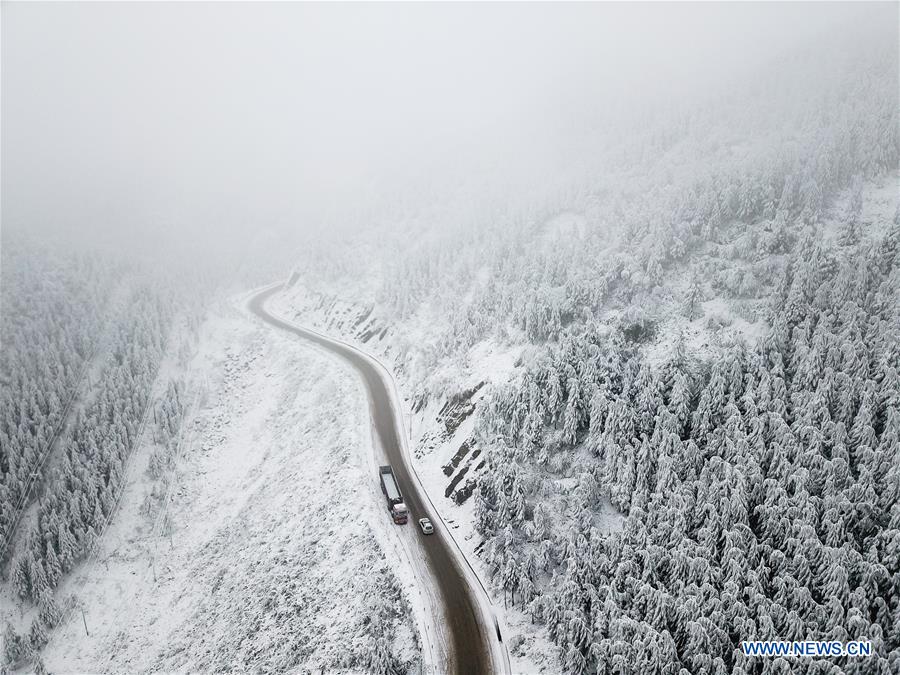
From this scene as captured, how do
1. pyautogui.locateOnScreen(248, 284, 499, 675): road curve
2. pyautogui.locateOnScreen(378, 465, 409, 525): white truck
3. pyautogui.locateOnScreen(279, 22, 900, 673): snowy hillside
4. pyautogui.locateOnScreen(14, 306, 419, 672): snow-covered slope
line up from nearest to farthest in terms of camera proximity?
pyautogui.locateOnScreen(279, 22, 900, 673): snowy hillside, pyautogui.locateOnScreen(248, 284, 499, 675): road curve, pyautogui.locateOnScreen(14, 306, 419, 672): snow-covered slope, pyautogui.locateOnScreen(378, 465, 409, 525): white truck

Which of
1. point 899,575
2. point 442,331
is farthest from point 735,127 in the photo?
point 899,575

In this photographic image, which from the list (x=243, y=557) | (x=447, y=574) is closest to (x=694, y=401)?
(x=447, y=574)

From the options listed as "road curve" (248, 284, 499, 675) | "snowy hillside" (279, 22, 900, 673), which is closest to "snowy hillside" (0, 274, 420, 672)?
"road curve" (248, 284, 499, 675)

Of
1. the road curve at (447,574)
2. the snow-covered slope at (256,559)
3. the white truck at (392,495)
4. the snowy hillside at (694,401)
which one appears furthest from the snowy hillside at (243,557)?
the snowy hillside at (694,401)

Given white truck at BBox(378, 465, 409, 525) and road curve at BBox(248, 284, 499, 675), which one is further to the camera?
white truck at BBox(378, 465, 409, 525)

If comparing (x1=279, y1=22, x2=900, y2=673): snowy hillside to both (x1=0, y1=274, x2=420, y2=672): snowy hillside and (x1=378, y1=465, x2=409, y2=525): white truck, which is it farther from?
(x1=0, y1=274, x2=420, y2=672): snowy hillside

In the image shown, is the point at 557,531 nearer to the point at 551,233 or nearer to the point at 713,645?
the point at 713,645

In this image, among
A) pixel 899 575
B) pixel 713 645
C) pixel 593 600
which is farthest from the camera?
pixel 593 600

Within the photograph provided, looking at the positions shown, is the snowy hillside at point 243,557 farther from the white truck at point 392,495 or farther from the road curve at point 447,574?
the road curve at point 447,574
